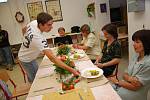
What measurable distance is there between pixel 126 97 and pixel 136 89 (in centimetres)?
13

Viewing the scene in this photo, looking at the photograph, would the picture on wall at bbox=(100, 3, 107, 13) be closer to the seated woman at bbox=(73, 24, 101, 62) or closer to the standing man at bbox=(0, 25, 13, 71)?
the seated woman at bbox=(73, 24, 101, 62)

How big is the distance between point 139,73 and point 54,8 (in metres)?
4.49

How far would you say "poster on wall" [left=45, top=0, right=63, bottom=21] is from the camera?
577cm

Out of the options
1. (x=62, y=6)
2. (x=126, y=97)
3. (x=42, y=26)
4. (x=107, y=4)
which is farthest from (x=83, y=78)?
(x=62, y=6)

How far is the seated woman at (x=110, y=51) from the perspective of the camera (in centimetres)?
246

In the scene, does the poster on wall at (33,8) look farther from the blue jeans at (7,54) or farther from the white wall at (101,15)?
the white wall at (101,15)

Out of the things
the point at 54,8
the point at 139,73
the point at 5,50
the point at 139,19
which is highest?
the point at 54,8

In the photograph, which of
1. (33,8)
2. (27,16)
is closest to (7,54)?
(27,16)

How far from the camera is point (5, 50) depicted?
17.4 ft

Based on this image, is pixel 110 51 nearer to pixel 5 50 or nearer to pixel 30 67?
pixel 30 67

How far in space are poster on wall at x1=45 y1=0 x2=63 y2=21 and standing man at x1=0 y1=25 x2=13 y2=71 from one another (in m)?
1.45

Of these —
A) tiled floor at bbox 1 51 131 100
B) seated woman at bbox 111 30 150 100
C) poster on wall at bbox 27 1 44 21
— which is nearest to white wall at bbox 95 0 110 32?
tiled floor at bbox 1 51 131 100

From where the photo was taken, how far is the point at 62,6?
581 cm

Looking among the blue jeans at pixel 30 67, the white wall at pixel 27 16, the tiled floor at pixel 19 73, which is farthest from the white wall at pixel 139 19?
the white wall at pixel 27 16
